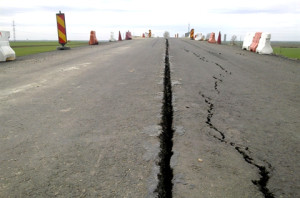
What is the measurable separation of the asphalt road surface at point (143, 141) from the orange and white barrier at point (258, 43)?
8.04 metres

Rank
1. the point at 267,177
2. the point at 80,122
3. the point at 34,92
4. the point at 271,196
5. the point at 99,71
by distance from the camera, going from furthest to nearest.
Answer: the point at 99,71
the point at 34,92
the point at 80,122
the point at 267,177
the point at 271,196

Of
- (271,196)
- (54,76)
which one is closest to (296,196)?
(271,196)

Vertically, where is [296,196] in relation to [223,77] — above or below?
below

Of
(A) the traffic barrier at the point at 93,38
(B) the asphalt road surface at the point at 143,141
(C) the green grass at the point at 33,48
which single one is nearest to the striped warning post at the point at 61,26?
(C) the green grass at the point at 33,48

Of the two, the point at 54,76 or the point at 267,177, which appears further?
the point at 54,76

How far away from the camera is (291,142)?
230 centimetres

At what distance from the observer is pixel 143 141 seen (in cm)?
223

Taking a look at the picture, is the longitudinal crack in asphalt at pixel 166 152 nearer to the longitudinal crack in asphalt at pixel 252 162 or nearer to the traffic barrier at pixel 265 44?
the longitudinal crack in asphalt at pixel 252 162

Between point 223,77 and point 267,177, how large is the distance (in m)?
3.84

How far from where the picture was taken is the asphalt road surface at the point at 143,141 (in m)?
1.62

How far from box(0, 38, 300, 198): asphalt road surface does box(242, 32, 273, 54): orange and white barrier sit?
8.04m

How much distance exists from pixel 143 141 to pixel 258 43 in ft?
39.1

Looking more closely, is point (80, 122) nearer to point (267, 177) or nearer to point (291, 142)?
point (267, 177)

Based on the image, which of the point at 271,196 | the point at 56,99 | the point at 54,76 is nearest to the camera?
the point at 271,196
